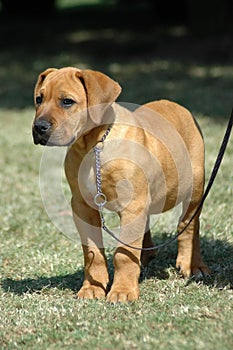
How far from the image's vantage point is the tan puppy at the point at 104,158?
16.9 feet

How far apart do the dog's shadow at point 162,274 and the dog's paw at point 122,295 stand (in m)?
0.59

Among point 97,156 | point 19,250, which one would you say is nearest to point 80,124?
point 97,156

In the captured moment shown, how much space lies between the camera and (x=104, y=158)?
5188mm

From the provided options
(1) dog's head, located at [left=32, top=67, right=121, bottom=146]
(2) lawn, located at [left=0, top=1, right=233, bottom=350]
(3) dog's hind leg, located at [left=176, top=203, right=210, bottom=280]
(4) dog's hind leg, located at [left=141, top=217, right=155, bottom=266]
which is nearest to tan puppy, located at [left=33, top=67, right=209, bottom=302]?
(1) dog's head, located at [left=32, top=67, right=121, bottom=146]

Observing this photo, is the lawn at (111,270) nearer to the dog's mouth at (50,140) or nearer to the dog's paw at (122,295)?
the dog's paw at (122,295)

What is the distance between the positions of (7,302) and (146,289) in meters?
1.05

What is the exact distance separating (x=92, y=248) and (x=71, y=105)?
3.59 ft

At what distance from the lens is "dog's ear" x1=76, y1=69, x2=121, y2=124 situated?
5.14 metres

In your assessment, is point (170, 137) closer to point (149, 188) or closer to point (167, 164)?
point (167, 164)

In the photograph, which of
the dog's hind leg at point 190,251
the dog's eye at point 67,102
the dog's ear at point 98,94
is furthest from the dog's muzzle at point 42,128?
the dog's hind leg at point 190,251

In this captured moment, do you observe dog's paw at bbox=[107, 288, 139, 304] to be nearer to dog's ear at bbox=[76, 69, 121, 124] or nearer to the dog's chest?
the dog's chest

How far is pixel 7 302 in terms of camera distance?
5.50 meters

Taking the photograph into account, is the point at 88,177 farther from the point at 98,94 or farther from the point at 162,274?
the point at 162,274

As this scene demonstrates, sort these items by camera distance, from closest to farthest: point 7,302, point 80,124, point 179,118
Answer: point 80,124, point 7,302, point 179,118
